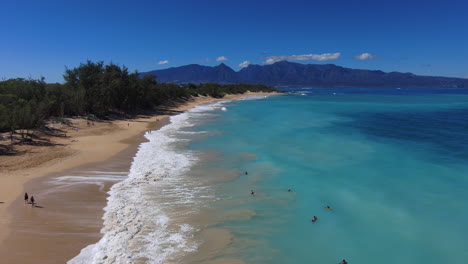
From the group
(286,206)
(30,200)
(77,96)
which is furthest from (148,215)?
(77,96)

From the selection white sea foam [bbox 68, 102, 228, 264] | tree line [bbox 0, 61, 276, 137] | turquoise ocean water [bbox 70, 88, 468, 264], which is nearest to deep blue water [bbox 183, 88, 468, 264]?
turquoise ocean water [bbox 70, 88, 468, 264]

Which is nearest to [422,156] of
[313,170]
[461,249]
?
[313,170]

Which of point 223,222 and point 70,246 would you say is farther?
point 223,222

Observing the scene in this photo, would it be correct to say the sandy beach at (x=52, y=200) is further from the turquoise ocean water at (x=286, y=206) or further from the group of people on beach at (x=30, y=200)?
the turquoise ocean water at (x=286, y=206)

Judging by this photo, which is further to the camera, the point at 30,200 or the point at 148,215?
the point at 30,200

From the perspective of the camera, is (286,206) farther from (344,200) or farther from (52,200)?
(52,200)

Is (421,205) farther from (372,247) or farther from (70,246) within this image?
(70,246)
